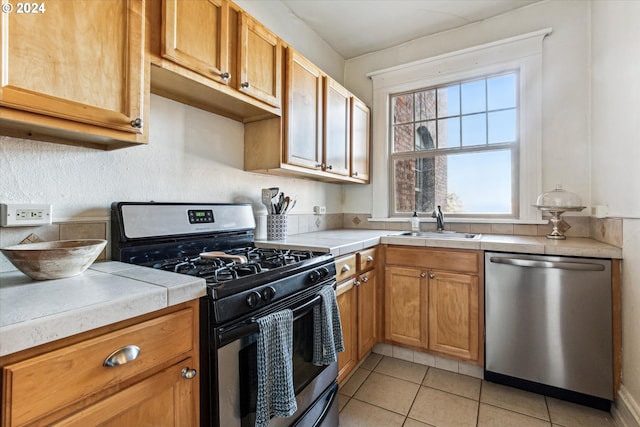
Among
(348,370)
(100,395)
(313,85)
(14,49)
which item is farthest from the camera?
(313,85)

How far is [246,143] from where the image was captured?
6.46 feet

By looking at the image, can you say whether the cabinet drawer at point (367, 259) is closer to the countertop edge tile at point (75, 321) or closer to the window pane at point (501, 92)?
the countertop edge tile at point (75, 321)

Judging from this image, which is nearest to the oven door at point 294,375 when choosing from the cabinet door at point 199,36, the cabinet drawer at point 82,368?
the cabinet drawer at point 82,368

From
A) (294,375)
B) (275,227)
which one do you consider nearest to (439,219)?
(275,227)

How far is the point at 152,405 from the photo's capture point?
0.81m

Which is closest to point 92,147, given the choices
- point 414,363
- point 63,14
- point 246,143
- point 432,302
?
point 63,14

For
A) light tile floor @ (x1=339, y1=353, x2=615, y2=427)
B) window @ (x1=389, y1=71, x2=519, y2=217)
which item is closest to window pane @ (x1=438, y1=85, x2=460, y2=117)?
window @ (x1=389, y1=71, x2=519, y2=217)

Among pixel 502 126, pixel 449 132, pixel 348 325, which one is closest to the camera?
pixel 348 325

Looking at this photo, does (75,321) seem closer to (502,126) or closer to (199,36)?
(199,36)

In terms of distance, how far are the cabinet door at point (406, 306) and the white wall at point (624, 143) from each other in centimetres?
101

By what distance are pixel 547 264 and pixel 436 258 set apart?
608 mm

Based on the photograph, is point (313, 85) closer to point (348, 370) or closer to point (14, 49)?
point (14, 49)

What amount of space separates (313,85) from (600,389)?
2465 millimetres

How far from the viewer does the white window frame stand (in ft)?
7.66
